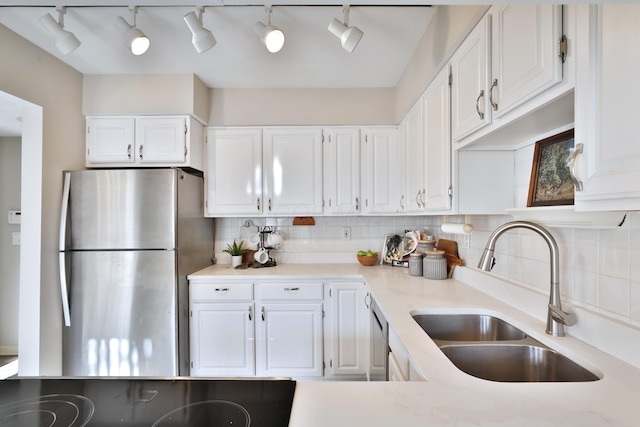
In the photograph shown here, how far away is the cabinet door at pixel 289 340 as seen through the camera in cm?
226

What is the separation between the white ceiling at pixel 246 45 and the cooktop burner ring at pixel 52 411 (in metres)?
1.57

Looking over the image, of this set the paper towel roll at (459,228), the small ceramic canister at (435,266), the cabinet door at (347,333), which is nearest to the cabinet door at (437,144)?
the paper towel roll at (459,228)

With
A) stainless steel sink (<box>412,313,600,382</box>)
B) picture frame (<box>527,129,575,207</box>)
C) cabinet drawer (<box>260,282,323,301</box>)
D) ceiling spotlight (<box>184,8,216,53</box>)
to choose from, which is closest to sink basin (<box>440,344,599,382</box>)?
stainless steel sink (<box>412,313,600,382</box>)

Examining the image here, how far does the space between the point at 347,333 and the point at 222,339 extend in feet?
3.18

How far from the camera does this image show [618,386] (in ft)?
2.64

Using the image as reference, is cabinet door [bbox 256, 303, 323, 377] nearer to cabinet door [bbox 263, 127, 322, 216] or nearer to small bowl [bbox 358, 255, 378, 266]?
small bowl [bbox 358, 255, 378, 266]

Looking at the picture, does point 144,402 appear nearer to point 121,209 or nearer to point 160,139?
point 121,209

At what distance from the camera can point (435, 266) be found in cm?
207

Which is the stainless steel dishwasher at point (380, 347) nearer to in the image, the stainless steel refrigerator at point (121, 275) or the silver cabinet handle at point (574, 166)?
the silver cabinet handle at point (574, 166)

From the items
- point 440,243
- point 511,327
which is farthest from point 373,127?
point 511,327

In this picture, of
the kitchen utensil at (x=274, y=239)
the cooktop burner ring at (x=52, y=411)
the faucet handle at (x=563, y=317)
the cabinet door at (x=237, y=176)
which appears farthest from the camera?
the kitchen utensil at (x=274, y=239)

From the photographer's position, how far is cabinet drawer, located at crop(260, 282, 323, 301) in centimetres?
227

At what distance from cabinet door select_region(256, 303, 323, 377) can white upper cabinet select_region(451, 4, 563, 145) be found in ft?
5.45

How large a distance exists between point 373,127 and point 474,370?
1984 millimetres
